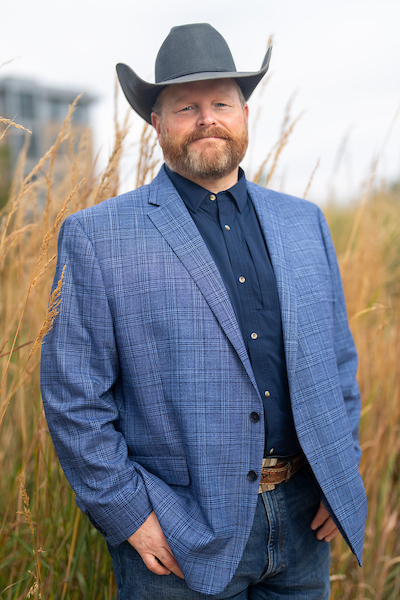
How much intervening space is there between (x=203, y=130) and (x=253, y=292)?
50 cm

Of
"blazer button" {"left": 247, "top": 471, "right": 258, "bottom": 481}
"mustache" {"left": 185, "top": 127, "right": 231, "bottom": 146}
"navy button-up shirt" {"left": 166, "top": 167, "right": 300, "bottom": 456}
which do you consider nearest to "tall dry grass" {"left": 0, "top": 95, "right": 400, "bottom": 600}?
"mustache" {"left": 185, "top": 127, "right": 231, "bottom": 146}

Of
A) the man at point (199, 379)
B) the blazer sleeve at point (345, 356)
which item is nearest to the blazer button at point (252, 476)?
the man at point (199, 379)

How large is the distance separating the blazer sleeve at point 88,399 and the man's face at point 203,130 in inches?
15.5

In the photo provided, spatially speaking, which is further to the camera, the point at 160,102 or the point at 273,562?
the point at 160,102

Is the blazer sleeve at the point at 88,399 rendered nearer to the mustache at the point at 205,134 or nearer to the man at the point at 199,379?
the man at the point at 199,379

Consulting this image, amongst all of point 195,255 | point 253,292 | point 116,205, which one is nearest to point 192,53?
point 116,205

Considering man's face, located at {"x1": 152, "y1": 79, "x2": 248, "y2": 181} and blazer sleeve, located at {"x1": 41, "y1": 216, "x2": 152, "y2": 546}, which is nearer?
blazer sleeve, located at {"x1": 41, "y1": 216, "x2": 152, "y2": 546}

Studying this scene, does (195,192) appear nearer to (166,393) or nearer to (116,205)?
(116,205)

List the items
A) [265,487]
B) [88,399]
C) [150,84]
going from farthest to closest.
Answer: [150,84] → [265,487] → [88,399]

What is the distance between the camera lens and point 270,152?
1.91 metres

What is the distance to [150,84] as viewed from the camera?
1514 mm

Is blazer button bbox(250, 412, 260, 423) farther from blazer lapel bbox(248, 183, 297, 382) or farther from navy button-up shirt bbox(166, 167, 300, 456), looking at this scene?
blazer lapel bbox(248, 183, 297, 382)

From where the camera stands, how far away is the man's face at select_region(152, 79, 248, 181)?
147 cm

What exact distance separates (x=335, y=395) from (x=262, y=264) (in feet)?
1.51
